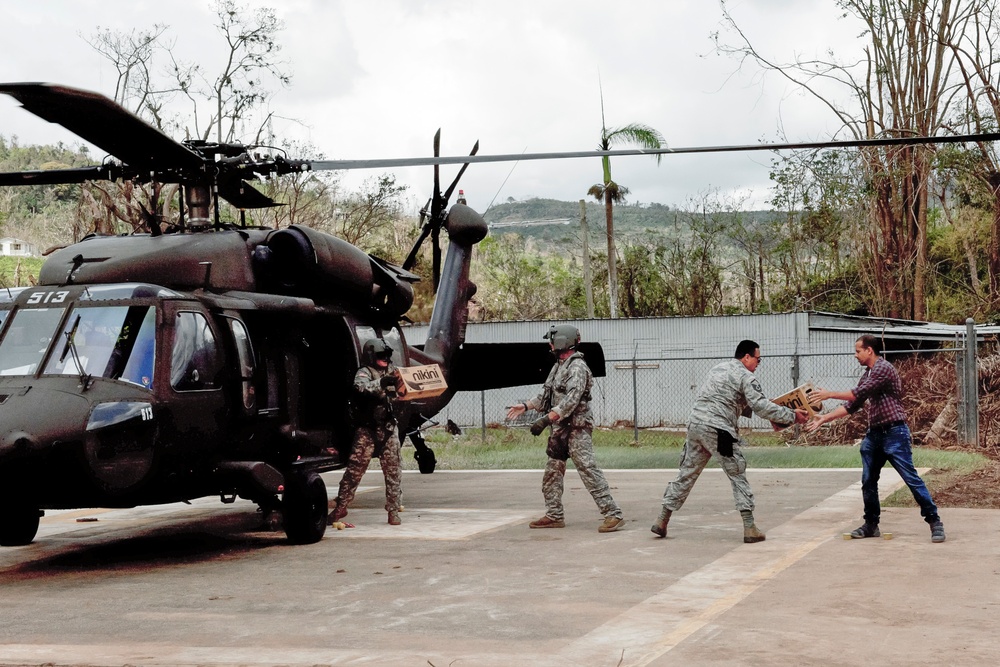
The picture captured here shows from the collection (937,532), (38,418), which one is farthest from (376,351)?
(937,532)

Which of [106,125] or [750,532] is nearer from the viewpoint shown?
[106,125]

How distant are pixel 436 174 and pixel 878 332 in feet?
46.3

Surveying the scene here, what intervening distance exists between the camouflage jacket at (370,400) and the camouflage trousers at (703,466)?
11.0 ft

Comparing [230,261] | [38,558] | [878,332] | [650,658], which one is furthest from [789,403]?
[878,332]

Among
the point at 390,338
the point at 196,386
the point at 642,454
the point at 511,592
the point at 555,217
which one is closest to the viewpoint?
the point at 511,592

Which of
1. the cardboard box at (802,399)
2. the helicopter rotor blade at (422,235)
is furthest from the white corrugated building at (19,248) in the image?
the cardboard box at (802,399)

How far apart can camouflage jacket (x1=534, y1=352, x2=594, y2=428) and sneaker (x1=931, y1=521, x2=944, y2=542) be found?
11.2ft

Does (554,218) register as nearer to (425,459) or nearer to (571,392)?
(425,459)

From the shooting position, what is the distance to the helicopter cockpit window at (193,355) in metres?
9.55

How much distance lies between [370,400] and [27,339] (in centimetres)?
374

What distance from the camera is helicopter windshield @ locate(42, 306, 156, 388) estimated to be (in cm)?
916

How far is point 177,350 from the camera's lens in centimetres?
958

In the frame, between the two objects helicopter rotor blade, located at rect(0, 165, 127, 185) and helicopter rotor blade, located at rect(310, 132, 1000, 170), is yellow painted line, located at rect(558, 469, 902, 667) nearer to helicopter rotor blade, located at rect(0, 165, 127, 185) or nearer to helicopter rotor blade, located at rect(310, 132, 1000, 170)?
helicopter rotor blade, located at rect(310, 132, 1000, 170)

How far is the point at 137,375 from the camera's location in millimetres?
9242
